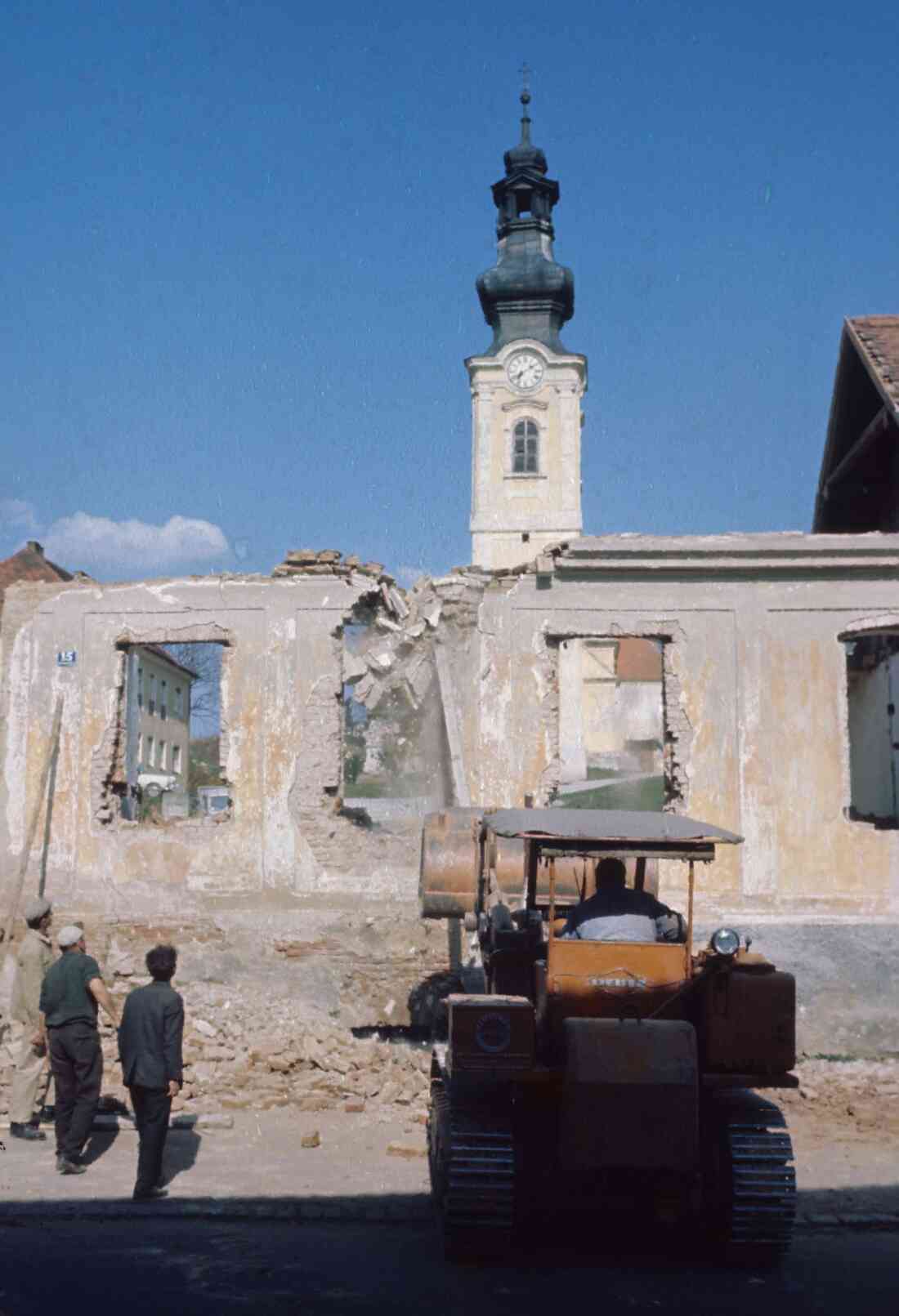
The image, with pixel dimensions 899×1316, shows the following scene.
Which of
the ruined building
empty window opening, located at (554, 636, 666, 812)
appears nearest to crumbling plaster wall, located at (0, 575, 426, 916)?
the ruined building

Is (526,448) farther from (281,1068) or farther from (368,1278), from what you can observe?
(368,1278)

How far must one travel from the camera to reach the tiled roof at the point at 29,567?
93.4 feet

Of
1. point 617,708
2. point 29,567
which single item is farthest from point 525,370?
point 29,567

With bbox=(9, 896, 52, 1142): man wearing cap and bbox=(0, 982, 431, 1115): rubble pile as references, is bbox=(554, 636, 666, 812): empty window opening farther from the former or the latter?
bbox=(9, 896, 52, 1142): man wearing cap

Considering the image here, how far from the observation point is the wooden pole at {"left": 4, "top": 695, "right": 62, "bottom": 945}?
13.6m

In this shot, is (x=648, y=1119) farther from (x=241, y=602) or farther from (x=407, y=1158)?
(x=241, y=602)

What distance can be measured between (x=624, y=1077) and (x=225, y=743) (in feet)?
28.6

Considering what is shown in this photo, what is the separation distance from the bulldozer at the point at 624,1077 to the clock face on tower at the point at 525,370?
133 feet

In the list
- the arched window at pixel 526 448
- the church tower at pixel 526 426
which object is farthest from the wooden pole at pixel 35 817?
the arched window at pixel 526 448

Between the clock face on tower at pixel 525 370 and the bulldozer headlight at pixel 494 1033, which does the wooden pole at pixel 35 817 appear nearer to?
the bulldozer headlight at pixel 494 1033

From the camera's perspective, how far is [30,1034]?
31.7 feet

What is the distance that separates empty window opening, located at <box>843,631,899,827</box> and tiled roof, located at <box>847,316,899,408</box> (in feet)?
11.1

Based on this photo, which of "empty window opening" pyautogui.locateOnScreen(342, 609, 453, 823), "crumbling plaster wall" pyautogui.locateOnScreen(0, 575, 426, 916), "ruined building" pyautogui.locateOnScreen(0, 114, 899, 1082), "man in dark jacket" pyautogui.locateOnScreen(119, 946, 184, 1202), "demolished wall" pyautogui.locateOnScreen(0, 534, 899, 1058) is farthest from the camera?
"empty window opening" pyautogui.locateOnScreen(342, 609, 453, 823)

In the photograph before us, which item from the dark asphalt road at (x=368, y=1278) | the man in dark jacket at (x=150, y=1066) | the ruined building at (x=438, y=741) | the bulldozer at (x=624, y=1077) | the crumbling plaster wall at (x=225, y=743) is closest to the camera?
the dark asphalt road at (x=368, y=1278)
